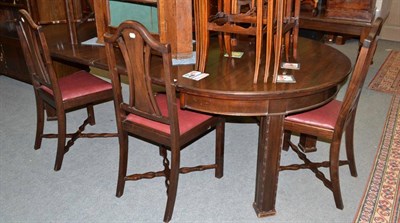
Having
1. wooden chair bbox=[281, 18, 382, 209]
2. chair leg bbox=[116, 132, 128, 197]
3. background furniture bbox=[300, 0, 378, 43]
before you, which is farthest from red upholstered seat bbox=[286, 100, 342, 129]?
background furniture bbox=[300, 0, 378, 43]

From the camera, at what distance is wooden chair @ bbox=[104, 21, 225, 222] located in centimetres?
173

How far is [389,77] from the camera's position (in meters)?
4.26

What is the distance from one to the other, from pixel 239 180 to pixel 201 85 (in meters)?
0.91

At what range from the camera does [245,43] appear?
8.39 feet

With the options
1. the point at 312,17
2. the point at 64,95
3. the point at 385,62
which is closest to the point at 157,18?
the point at 64,95

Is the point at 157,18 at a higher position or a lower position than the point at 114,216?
higher

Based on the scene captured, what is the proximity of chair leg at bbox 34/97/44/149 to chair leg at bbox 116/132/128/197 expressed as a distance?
87 centimetres

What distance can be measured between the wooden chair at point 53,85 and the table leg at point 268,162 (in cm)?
124

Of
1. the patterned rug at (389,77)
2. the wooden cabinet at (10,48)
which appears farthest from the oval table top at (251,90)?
the wooden cabinet at (10,48)

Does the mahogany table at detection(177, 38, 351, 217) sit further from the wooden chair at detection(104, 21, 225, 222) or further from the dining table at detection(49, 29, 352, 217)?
the wooden chair at detection(104, 21, 225, 222)

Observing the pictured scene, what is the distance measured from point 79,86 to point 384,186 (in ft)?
7.00

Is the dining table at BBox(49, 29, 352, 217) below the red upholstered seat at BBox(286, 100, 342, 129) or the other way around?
the other way around

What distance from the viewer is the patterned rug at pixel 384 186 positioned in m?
2.11

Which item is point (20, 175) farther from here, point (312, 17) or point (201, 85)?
point (312, 17)
